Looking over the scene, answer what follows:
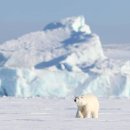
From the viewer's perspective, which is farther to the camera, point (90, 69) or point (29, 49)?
point (29, 49)

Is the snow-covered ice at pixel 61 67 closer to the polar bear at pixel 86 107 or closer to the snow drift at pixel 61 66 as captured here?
the snow drift at pixel 61 66

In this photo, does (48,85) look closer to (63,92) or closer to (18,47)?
(63,92)

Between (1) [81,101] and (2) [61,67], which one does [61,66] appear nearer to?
(2) [61,67]

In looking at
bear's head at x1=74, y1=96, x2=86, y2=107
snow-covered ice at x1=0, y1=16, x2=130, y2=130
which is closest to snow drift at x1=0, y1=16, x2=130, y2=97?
snow-covered ice at x1=0, y1=16, x2=130, y2=130

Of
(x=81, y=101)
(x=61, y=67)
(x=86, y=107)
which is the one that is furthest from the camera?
(x=61, y=67)

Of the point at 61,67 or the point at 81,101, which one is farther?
the point at 61,67

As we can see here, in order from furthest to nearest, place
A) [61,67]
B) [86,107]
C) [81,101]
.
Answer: [61,67] → [86,107] → [81,101]

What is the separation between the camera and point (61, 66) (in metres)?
37.0

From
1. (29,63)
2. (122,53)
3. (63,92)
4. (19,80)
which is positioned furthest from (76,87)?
(122,53)

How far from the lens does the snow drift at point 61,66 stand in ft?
109

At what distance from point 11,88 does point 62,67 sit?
4957 millimetres

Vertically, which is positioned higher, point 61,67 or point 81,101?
point 61,67

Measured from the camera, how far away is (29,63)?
1580 inches

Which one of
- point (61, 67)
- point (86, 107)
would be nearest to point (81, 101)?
point (86, 107)
